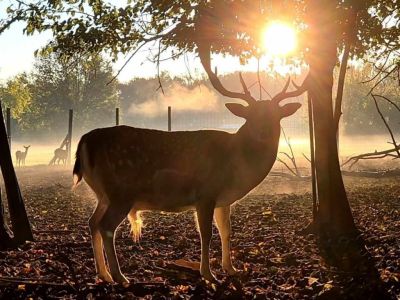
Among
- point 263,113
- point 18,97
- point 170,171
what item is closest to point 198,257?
point 170,171

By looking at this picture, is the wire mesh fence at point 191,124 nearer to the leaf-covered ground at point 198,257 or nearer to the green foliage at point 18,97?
the green foliage at point 18,97

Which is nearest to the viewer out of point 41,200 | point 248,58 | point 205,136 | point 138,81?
point 205,136

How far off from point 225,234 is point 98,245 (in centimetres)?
157

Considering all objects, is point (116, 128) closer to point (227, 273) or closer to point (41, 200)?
point (227, 273)

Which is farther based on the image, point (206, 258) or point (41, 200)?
point (41, 200)

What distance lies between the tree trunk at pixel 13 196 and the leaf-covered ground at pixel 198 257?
0.27 meters

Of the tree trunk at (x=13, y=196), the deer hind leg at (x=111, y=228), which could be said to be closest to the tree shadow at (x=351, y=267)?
the deer hind leg at (x=111, y=228)

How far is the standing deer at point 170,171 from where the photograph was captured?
6465 millimetres

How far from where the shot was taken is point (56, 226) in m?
11.0

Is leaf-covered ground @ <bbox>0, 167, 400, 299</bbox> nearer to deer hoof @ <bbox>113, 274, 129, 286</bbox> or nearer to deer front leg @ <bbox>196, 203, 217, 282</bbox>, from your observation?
deer hoof @ <bbox>113, 274, 129, 286</bbox>

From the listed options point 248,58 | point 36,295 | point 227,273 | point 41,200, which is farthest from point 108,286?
point 41,200

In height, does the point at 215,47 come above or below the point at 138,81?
below

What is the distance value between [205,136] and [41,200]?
32.3 ft

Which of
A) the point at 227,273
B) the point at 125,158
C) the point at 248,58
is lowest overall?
the point at 227,273
